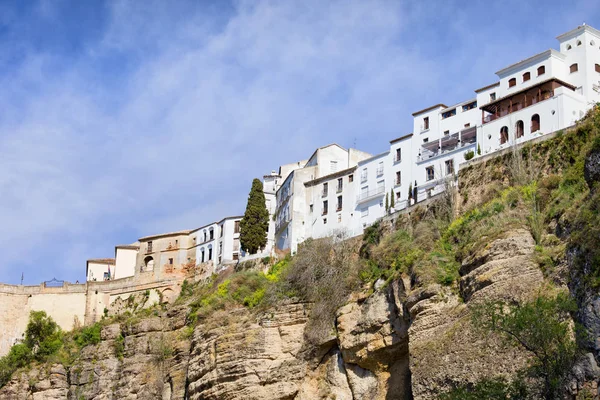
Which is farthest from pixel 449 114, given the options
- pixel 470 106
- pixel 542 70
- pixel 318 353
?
pixel 318 353

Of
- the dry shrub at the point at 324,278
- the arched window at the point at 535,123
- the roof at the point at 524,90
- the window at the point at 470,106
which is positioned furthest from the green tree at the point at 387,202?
the arched window at the point at 535,123

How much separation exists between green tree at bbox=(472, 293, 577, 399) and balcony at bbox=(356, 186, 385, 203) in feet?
102

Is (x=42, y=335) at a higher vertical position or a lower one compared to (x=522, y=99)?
lower

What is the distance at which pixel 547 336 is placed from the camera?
2623 centimetres

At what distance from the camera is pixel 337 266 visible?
49.2 metres

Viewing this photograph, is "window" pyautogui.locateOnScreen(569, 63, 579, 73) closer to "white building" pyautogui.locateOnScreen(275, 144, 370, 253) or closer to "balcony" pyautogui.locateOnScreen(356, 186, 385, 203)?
"balcony" pyautogui.locateOnScreen(356, 186, 385, 203)

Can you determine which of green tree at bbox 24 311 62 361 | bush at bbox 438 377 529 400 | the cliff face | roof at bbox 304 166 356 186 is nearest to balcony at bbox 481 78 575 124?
roof at bbox 304 166 356 186

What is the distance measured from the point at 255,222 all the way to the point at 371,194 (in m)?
9.45

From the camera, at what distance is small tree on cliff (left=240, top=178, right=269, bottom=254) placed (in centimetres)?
6469

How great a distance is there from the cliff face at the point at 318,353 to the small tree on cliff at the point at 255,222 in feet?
24.7

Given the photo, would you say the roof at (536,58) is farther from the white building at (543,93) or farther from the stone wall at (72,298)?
the stone wall at (72,298)

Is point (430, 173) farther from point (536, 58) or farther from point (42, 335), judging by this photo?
point (42, 335)

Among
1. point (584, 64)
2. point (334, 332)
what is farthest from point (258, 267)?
point (584, 64)

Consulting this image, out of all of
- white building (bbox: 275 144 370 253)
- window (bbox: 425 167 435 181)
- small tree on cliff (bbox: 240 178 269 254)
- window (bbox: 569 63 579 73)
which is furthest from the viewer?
small tree on cliff (bbox: 240 178 269 254)
